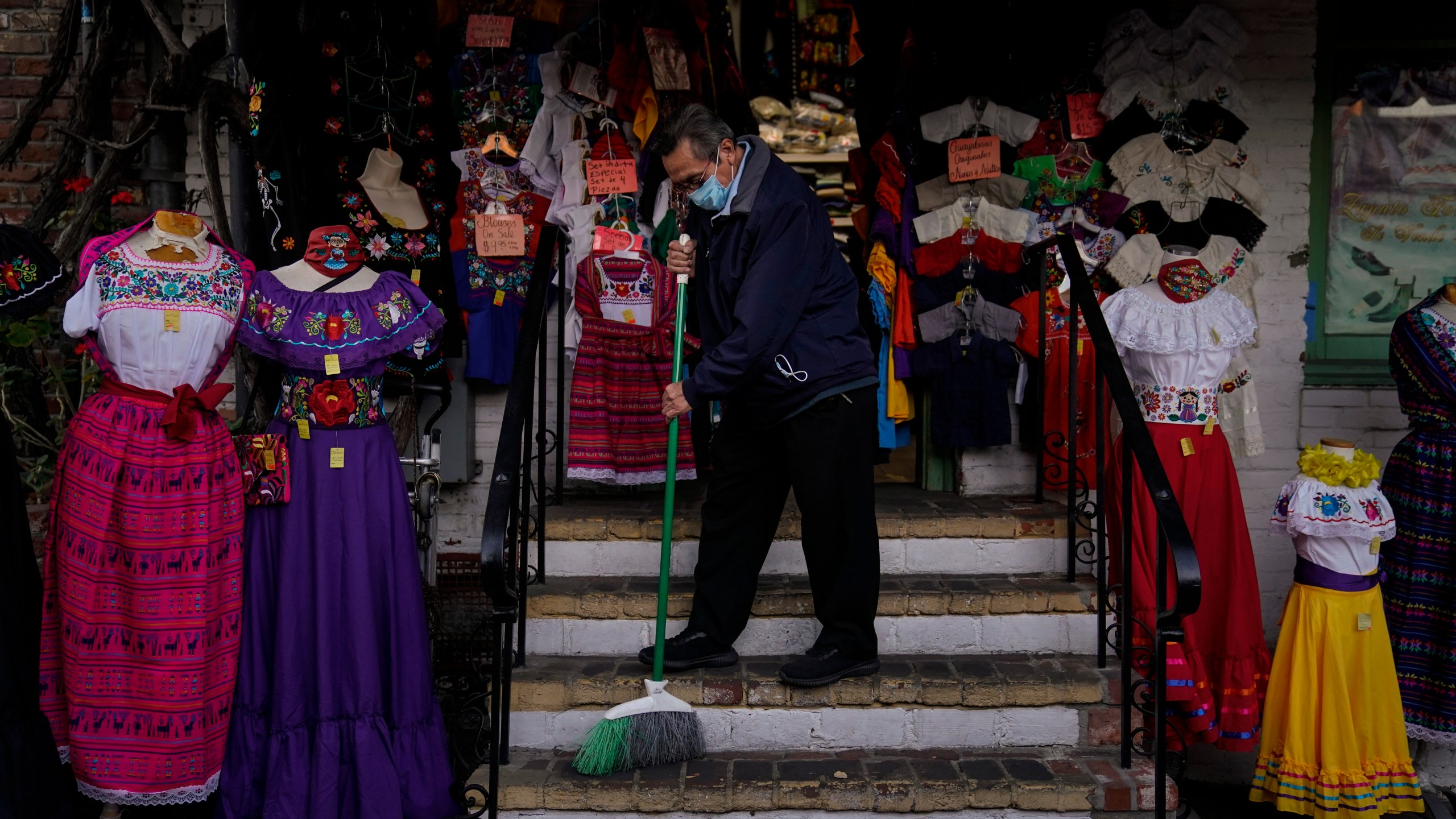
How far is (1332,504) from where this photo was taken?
11.6 ft

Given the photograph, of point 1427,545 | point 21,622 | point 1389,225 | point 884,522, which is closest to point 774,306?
point 884,522

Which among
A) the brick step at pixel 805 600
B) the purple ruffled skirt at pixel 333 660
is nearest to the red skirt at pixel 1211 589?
the brick step at pixel 805 600

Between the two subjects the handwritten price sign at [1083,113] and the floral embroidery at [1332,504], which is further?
the handwritten price sign at [1083,113]

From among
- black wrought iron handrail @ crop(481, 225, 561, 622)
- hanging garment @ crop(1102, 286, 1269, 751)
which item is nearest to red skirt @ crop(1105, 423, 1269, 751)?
hanging garment @ crop(1102, 286, 1269, 751)

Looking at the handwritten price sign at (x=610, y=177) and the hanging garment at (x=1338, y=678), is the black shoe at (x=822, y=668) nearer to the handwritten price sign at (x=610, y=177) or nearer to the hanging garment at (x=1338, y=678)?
the hanging garment at (x=1338, y=678)

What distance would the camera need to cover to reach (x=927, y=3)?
4.61 meters

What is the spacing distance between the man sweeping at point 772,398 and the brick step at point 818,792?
359 mm

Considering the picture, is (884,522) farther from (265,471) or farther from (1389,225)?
(1389,225)

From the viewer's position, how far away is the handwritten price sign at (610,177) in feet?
14.6

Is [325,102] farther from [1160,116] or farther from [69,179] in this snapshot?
[1160,116]

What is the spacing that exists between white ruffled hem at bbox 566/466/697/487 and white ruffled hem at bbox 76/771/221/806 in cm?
183

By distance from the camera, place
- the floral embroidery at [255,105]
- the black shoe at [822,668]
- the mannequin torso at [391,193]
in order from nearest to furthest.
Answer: the black shoe at [822,668], the floral embroidery at [255,105], the mannequin torso at [391,193]

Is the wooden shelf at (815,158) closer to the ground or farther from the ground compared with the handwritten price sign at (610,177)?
farther from the ground

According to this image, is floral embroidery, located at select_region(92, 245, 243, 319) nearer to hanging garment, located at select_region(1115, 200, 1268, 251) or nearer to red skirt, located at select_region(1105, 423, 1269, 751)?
red skirt, located at select_region(1105, 423, 1269, 751)
